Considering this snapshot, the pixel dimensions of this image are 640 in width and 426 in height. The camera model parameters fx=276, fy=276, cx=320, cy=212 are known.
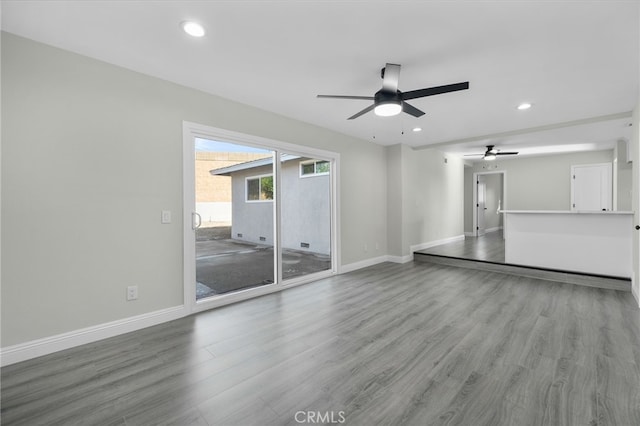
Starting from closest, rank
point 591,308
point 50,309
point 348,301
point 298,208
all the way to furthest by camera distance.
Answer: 1. point 50,309
2. point 591,308
3. point 348,301
4. point 298,208

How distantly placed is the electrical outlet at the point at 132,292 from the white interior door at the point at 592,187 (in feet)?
31.4

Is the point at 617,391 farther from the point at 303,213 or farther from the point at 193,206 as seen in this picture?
the point at 303,213

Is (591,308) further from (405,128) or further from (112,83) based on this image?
(112,83)

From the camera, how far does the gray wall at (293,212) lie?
227 inches

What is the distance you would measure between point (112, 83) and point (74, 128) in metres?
0.55

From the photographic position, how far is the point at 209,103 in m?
3.27

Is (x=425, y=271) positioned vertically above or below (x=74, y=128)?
below

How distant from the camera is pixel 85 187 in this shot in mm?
2469

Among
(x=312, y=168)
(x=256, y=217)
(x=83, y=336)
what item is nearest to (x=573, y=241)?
(x=312, y=168)

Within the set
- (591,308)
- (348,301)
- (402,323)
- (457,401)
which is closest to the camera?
(457,401)

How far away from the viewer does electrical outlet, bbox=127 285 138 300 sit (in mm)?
2697

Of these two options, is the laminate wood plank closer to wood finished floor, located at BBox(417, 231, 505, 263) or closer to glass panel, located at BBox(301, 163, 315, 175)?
wood finished floor, located at BBox(417, 231, 505, 263)

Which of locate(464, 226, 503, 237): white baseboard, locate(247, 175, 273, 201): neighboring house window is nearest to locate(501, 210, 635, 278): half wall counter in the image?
locate(464, 226, 503, 237): white baseboard

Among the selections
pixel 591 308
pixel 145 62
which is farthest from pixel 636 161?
pixel 145 62
